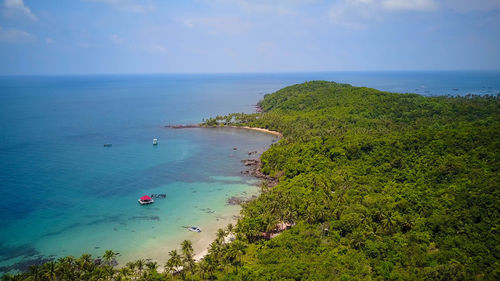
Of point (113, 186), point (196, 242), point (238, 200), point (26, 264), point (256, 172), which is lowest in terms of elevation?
point (196, 242)

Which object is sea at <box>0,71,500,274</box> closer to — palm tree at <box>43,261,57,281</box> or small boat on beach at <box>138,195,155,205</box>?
small boat on beach at <box>138,195,155,205</box>

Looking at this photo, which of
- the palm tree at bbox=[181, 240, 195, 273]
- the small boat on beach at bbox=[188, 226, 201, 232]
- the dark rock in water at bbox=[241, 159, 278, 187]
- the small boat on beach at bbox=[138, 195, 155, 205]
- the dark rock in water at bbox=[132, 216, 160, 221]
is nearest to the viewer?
the palm tree at bbox=[181, 240, 195, 273]

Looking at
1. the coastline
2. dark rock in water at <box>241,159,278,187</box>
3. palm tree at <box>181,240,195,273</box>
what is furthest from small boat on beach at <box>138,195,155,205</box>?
dark rock in water at <box>241,159,278,187</box>

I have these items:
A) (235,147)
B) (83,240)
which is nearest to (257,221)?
(83,240)

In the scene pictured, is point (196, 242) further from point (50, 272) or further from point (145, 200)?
point (50, 272)

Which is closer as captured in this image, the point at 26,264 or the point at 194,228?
the point at 26,264

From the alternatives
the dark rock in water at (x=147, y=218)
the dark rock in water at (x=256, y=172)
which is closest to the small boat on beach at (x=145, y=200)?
the dark rock in water at (x=147, y=218)

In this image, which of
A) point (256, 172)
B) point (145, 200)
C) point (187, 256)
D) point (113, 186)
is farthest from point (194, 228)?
point (256, 172)

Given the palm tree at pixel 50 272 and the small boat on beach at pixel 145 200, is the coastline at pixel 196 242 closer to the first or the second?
the palm tree at pixel 50 272

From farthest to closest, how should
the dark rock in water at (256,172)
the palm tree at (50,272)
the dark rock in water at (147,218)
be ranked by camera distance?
the dark rock in water at (256,172) → the dark rock in water at (147,218) → the palm tree at (50,272)

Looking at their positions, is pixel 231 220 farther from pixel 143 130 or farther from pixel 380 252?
pixel 143 130

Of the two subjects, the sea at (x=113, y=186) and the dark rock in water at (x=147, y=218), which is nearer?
the sea at (x=113, y=186)
